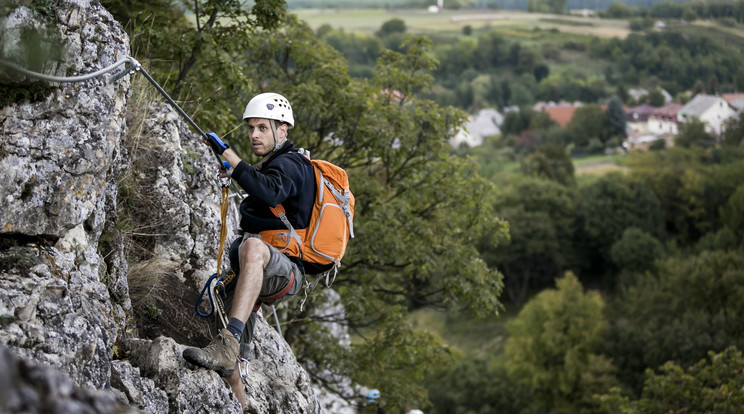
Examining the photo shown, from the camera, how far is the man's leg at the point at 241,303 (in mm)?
5977

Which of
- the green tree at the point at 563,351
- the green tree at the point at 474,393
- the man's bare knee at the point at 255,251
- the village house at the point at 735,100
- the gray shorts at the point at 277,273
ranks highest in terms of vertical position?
the man's bare knee at the point at 255,251

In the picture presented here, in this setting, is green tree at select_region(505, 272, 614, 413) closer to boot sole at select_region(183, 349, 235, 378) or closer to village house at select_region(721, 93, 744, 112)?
boot sole at select_region(183, 349, 235, 378)

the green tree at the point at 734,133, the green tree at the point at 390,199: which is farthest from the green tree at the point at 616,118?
the green tree at the point at 390,199

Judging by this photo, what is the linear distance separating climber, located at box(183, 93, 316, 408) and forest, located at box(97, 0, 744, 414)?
1.90 m

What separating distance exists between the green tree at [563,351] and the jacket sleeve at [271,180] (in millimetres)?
43447

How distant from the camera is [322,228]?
21.0 feet

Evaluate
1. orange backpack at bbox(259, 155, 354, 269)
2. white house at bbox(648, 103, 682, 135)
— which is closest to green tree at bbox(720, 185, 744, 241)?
orange backpack at bbox(259, 155, 354, 269)

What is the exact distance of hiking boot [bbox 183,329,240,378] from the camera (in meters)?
5.79

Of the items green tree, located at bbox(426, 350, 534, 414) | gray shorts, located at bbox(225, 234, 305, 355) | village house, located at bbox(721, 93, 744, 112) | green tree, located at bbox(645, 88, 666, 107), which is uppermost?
gray shorts, located at bbox(225, 234, 305, 355)

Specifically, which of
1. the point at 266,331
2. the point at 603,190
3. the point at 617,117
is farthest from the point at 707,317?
the point at 617,117

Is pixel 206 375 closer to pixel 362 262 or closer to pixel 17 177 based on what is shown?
pixel 17 177

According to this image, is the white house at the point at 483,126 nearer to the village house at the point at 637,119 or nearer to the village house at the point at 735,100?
the village house at the point at 637,119

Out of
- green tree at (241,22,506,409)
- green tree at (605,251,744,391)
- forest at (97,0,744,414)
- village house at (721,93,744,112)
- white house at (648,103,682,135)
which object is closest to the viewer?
forest at (97,0,744,414)

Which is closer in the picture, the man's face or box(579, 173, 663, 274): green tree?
the man's face
